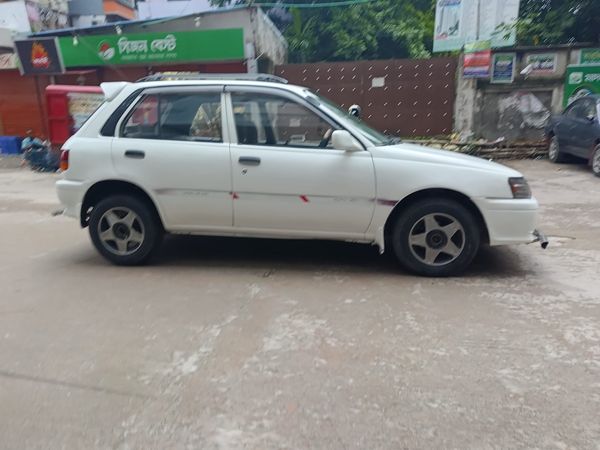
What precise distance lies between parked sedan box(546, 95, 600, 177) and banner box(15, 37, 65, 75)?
13150 mm

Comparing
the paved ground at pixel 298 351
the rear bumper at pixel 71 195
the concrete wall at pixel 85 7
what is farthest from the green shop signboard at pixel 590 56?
the concrete wall at pixel 85 7

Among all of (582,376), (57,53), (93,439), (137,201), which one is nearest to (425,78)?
(57,53)

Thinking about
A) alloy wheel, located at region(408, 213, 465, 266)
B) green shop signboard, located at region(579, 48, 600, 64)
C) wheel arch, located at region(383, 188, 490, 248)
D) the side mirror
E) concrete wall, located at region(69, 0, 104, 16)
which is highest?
concrete wall, located at region(69, 0, 104, 16)

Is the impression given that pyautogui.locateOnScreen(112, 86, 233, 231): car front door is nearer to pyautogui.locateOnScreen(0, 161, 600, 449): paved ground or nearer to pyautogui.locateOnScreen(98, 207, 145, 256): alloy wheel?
pyautogui.locateOnScreen(98, 207, 145, 256): alloy wheel

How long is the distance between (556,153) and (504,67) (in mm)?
3051

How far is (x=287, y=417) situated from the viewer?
2812mm

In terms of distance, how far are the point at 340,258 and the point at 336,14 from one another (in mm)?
16784

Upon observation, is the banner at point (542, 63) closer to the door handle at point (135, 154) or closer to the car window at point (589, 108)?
the car window at point (589, 108)

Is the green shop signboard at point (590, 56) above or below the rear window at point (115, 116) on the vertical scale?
above

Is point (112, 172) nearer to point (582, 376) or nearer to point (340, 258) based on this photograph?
point (340, 258)

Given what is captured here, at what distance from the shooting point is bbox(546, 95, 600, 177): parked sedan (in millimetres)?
10547

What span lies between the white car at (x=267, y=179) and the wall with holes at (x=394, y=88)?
10299 mm

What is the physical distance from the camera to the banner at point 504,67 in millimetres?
13891

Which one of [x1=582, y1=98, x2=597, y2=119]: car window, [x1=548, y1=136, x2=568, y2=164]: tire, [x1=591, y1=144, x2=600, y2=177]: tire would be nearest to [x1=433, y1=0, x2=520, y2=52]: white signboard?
[x1=548, y1=136, x2=568, y2=164]: tire
